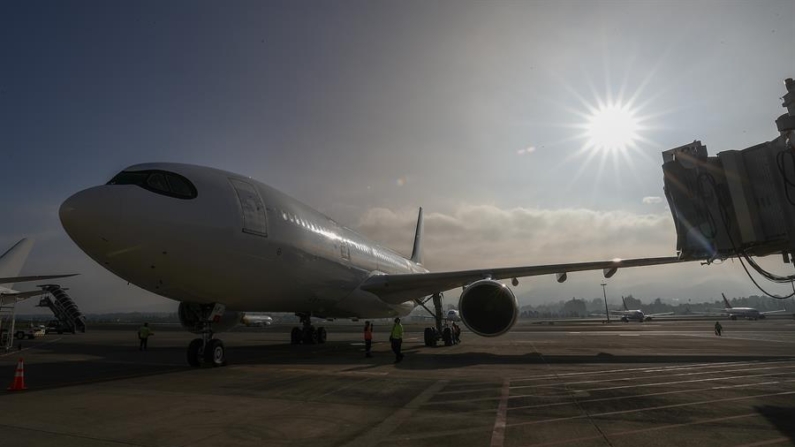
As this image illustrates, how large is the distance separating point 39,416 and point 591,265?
49.9 feet

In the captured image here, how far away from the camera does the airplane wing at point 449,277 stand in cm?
1462

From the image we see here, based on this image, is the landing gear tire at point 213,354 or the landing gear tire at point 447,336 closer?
the landing gear tire at point 213,354

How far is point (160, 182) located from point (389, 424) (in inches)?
280

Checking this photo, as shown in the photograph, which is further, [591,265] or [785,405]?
[591,265]

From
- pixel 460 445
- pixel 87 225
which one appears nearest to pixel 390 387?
pixel 460 445

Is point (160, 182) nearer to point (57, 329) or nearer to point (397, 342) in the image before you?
point (397, 342)

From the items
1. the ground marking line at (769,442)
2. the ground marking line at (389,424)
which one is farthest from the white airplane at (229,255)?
the ground marking line at (769,442)

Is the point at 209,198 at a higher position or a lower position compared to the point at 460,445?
higher

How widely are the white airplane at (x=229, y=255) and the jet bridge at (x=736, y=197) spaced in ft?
18.2

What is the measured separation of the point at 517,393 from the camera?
6.73 meters

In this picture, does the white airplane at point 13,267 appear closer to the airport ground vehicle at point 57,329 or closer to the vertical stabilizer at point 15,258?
the vertical stabilizer at point 15,258

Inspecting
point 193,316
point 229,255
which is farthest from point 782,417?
point 193,316

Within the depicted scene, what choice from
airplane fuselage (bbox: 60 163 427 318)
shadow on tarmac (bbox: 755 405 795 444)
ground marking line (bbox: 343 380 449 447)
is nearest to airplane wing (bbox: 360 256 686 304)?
airplane fuselage (bbox: 60 163 427 318)

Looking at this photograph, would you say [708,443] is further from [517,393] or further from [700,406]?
[517,393]
